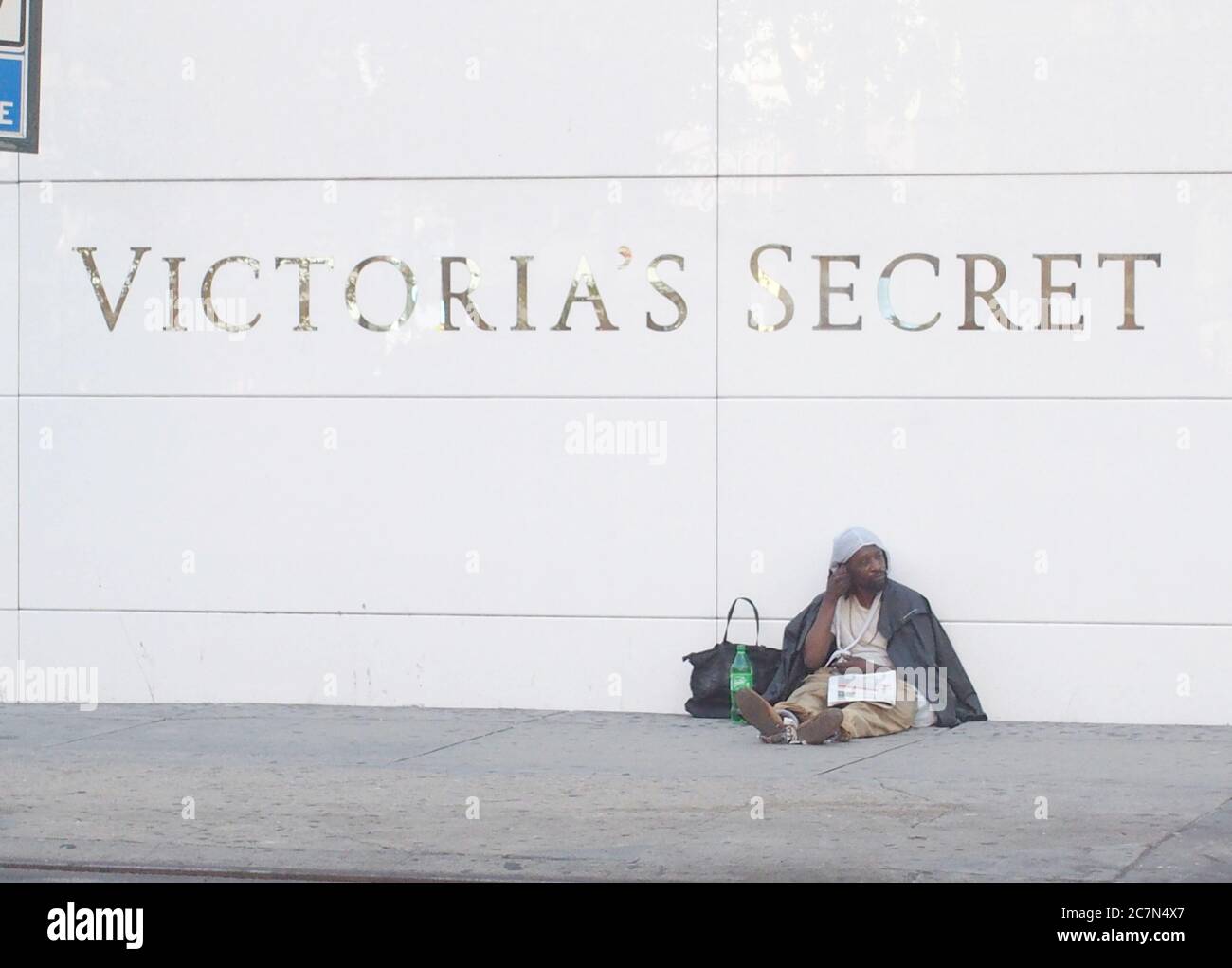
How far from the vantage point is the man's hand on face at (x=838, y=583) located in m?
9.92

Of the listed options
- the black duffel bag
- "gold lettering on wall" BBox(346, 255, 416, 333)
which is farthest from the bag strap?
"gold lettering on wall" BBox(346, 255, 416, 333)

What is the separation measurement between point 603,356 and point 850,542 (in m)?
1.84

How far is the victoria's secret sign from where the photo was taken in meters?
10.3

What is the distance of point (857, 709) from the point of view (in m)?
9.52

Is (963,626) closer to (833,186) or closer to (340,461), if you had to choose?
(833,186)

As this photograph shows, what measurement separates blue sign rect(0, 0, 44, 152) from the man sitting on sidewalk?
4.66 m

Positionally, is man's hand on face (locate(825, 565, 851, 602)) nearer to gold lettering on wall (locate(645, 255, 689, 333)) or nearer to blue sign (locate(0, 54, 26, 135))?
gold lettering on wall (locate(645, 255, 689, 333))

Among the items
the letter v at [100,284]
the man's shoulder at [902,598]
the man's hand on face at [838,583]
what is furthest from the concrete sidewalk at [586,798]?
the letter v at [100,284]

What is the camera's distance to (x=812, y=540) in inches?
412

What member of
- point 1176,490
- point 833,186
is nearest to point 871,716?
point 1176,490

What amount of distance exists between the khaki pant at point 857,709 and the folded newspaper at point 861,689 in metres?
0.03

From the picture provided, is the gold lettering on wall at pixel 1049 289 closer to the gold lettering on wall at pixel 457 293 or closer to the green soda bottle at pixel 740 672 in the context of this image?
the green soda bottle at pixel 740 672
